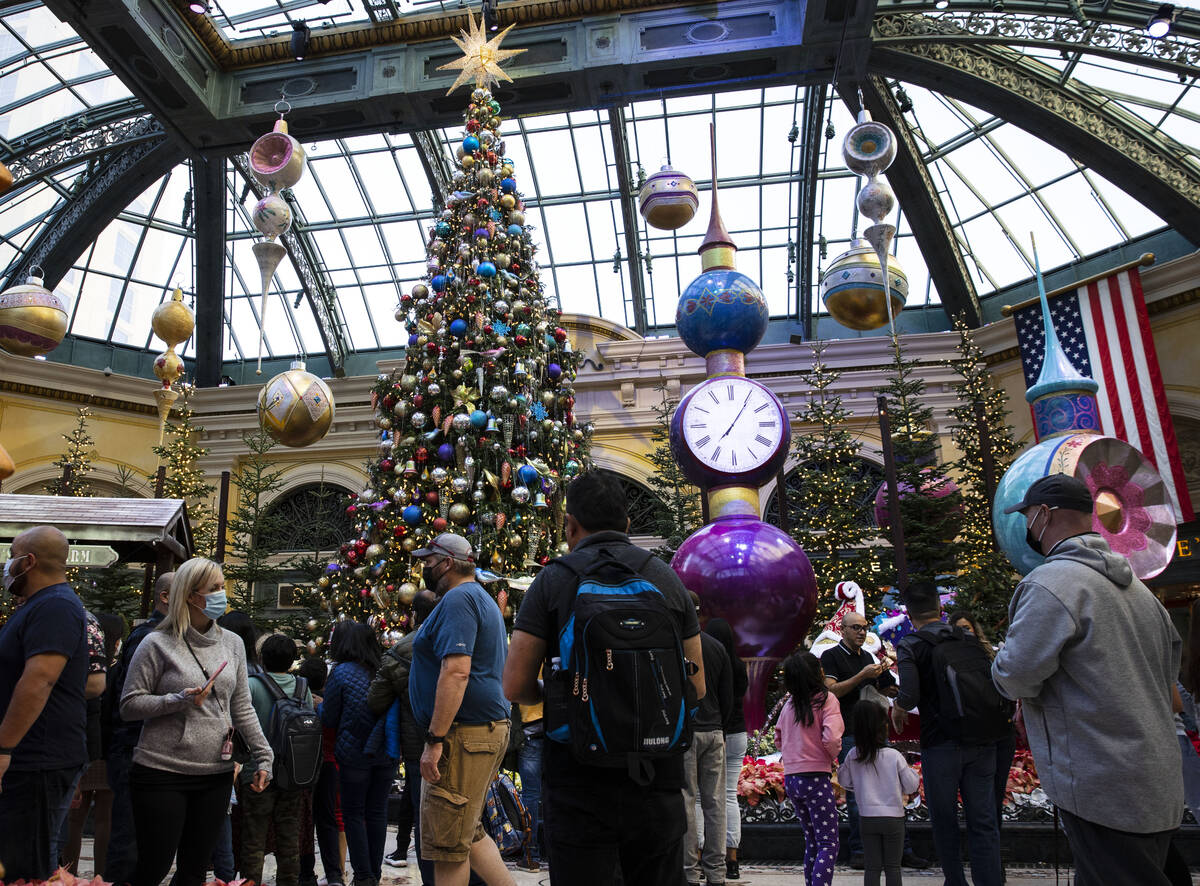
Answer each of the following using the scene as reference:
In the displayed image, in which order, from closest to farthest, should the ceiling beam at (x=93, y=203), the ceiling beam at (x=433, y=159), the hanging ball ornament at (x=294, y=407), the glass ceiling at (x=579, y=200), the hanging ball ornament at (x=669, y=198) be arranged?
the hanging ball ornament at (x=669, y=198) → the hanging ball ornament at (x=294, y=407) → the glass ceiling at (x=579, y=200) → the ceiling beam at (x=93, y=203) → the ceiling beam at (x=433, y=159)

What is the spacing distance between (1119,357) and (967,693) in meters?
11.3

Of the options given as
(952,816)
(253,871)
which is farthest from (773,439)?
(253,871)

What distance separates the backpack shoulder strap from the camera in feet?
13.9

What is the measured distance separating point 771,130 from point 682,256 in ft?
9.39

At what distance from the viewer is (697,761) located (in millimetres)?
4676

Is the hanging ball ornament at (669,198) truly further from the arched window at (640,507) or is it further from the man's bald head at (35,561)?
the arched window at (640,507)

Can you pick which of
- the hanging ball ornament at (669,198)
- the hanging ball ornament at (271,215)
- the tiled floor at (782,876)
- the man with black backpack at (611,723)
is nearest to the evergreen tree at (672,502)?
the hanging ball ornament at (669,198)

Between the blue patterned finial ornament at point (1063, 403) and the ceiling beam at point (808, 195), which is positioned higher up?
the ceiling beam at point (808, 195)

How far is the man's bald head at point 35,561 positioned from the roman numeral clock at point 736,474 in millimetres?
4292

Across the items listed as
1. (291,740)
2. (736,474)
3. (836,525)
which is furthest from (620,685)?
(836,525)

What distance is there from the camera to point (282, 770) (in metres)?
4.16

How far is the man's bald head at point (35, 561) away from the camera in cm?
310

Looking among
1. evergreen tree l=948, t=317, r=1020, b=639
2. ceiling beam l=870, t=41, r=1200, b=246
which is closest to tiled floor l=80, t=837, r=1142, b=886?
evergreen tree l=948, t=317, r=1020, b=639

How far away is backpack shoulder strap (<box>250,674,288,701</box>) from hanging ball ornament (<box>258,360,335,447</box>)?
5.15 meters
